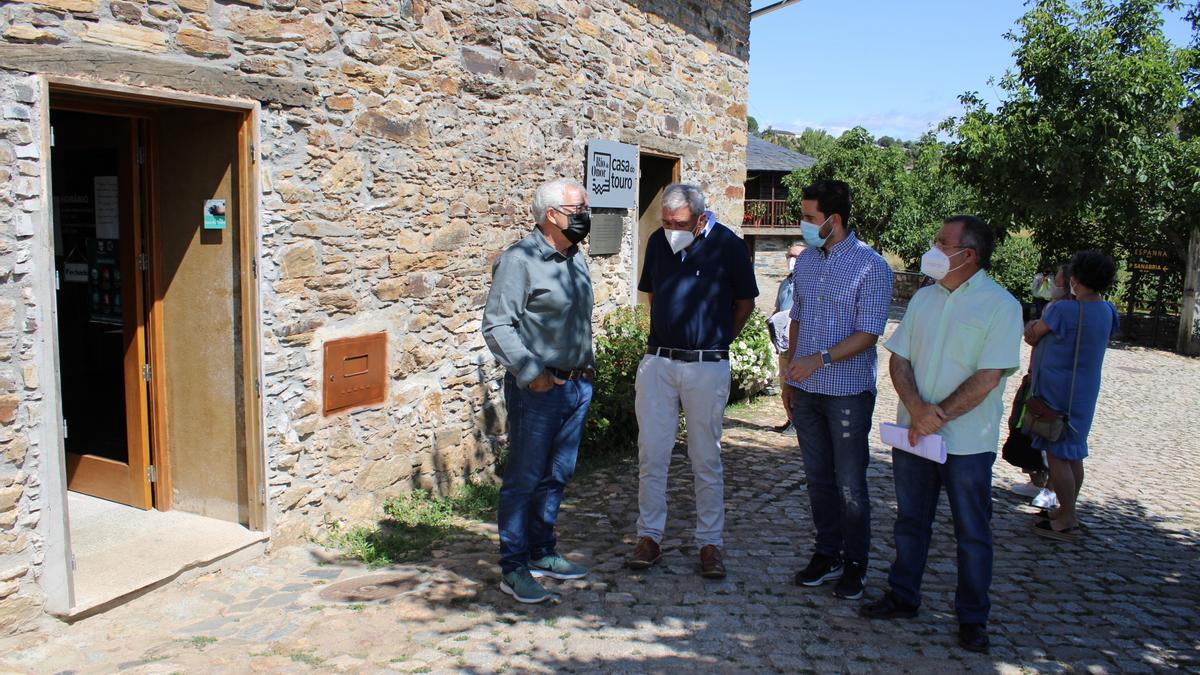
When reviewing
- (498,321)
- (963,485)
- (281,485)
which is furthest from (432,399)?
(963,485)

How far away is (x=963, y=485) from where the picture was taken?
3863 mm

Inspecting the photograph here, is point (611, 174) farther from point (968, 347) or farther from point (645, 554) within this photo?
point (968, 347)

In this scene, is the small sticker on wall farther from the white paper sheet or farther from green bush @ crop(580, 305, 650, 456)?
the white paper sheet

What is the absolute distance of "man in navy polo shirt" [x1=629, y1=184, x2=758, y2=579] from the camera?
177 inches

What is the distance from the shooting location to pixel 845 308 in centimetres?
429

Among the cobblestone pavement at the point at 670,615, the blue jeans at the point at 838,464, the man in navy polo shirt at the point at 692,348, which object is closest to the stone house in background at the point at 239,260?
the cobblestone pavement at the point at 670,615

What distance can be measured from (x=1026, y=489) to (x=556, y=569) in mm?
3569

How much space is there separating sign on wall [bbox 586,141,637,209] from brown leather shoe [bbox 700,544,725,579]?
11.1 feet

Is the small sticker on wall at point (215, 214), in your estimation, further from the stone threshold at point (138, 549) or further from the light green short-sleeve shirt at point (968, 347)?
the light green short-sleeve shirt at point (968, 347)

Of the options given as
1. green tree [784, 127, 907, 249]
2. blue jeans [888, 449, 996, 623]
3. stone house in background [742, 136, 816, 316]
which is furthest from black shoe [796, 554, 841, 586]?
green tree [784, 127, 907, 249]

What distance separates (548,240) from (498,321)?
1.50ft

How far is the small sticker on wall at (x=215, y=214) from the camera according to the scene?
185 inches

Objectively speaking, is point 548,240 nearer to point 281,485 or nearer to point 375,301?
point 375,301

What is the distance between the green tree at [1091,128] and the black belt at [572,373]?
12501 millimetres
